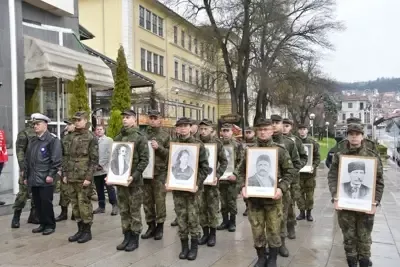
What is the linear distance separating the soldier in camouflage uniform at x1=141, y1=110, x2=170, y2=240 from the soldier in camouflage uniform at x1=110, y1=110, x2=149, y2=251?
53cm

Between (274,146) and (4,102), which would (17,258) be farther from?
(4,102)

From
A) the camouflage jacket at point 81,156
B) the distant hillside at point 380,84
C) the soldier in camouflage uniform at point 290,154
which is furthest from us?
the distant hillside at point 380,84

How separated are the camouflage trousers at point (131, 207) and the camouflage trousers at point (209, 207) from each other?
0.99 meters

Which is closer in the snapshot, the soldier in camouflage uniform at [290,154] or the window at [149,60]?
the soldier in camouflage uniform at [290,154]

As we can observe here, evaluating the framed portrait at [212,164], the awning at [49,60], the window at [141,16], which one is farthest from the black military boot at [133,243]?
the window at [141,16]

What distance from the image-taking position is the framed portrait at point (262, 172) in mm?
5156

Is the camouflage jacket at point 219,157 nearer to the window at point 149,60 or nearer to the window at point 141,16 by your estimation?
the window at point 141,16

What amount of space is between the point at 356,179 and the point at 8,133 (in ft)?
30.4

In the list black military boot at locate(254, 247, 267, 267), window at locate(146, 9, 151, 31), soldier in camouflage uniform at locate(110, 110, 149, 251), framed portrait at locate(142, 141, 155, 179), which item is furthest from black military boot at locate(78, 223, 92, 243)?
window at locate(146, 9, 151, 31)

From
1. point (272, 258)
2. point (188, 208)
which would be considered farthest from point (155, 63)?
point (272, 258)

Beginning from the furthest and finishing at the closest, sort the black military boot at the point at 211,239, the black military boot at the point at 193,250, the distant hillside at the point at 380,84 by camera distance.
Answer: the distant hillside at the point at 380,84 < the black military boot at the point at 211,239 < the black military boot at the point at 193,250

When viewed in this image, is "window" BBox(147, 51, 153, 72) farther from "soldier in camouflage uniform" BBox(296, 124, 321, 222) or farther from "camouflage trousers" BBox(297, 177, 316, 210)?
"camouflage trousers" BBox(297, 177, 316, 210)

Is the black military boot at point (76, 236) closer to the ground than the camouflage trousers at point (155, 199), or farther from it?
closer to the ground

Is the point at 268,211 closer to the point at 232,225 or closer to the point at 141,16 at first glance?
the point at 232,225
